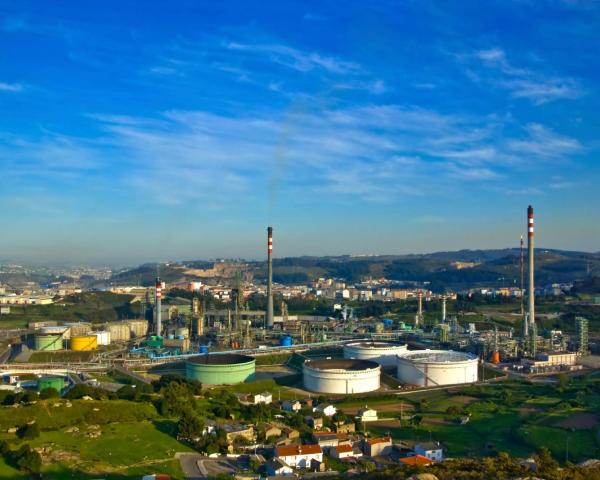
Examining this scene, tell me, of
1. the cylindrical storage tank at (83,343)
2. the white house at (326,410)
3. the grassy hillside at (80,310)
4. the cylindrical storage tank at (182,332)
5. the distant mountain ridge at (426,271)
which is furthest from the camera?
the distant mountain ridge at (426,271)

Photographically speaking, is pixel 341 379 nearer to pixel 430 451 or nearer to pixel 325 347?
pixel 430 451

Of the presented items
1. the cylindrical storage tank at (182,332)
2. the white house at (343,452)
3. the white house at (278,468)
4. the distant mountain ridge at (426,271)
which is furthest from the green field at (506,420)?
the distant mountain ridge at (426,271)

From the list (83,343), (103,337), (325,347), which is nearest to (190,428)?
(325,347)

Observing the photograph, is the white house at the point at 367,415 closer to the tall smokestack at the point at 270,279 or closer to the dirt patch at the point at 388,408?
the dirt patch at the point at 388,408

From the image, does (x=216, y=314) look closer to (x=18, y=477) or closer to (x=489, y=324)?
(x=489, y=324)

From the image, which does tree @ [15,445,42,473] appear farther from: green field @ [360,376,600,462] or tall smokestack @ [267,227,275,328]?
tall smokestack @ [267,227,275,328]

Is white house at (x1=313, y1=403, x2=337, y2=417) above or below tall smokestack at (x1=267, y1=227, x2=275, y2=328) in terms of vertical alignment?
below

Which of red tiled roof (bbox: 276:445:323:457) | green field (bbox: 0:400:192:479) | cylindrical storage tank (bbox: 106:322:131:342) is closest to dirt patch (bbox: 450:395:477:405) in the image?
red tiled roof (bbox: 276:445:323:457)

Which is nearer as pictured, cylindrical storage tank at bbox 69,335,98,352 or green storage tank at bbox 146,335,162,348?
cylindrical storage tank at bbox 69,335,98,352

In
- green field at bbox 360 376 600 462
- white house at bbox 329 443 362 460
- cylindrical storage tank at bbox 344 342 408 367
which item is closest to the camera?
white house at bbox 329 443 362 460
